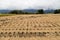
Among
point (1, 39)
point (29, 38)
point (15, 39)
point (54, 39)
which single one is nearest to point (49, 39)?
point (54, 39)

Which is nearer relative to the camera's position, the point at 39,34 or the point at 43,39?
the point at 43,39

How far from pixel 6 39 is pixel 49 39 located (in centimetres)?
281

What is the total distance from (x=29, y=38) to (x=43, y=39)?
988 mm

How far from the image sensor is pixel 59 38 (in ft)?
36.3

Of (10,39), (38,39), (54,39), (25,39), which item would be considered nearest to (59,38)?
(54,39)

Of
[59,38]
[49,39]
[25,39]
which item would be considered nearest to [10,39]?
[25,39]

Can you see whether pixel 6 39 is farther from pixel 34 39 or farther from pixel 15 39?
pixel 34 39

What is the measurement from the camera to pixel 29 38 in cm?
1127

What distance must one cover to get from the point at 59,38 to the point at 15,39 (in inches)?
114

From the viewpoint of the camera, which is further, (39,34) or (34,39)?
(39,34)

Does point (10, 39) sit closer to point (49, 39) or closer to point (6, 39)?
point (6, 39)

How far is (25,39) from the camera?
432 inches

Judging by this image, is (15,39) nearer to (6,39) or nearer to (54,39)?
(6,39)

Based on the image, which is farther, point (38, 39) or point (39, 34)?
point (39, 34)
